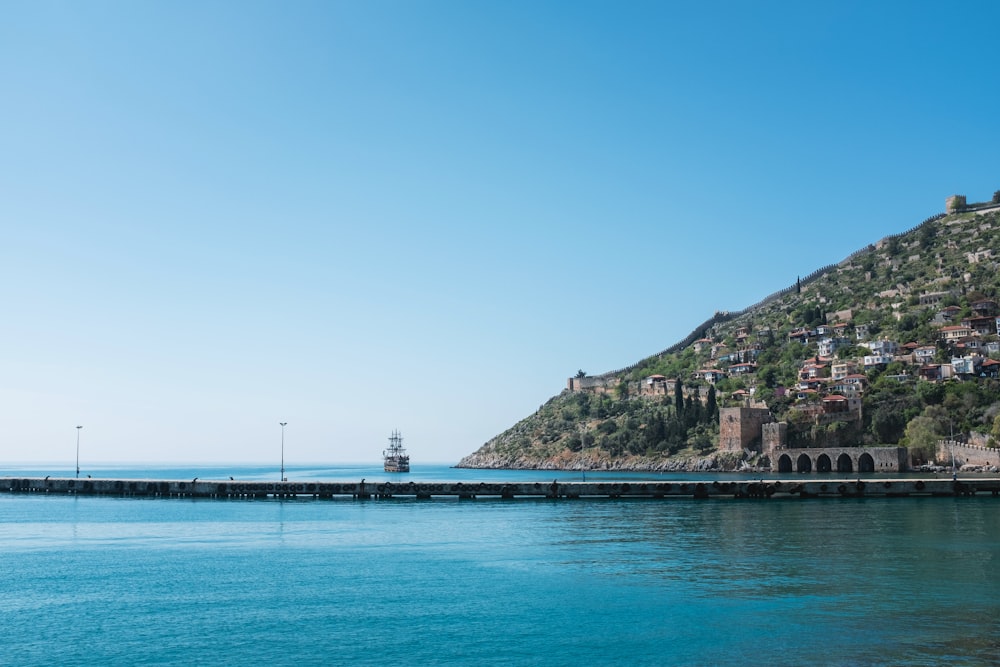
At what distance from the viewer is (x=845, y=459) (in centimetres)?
11719

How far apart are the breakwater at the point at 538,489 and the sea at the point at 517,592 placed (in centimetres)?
1596

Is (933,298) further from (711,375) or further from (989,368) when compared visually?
(711,375)

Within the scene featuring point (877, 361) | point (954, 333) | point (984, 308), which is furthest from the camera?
point (877, 361)

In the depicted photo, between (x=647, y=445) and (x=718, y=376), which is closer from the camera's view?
(x=647, y=445)

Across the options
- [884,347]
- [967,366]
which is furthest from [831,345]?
[967,366]

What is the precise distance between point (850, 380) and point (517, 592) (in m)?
117

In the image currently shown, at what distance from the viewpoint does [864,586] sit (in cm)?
3222

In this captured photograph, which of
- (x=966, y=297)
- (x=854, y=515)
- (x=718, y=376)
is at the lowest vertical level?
(x=854, y=515)

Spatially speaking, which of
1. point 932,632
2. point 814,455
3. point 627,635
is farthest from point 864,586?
point 814,455

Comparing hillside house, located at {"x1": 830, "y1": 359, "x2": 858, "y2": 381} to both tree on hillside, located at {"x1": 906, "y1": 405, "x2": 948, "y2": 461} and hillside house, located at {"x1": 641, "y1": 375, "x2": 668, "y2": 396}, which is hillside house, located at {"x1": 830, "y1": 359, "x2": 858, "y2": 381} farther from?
hillside house, located at {"x1": 641, "y1": 375, "x2": 668, "y2": 396}

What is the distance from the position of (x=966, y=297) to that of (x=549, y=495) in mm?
105507

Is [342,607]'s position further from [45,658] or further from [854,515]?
[854,515]

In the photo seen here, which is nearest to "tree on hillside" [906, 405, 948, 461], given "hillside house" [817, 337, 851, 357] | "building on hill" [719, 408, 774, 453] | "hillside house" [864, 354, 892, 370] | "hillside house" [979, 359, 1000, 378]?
"hillside house" [979, 359, 1000, 378]

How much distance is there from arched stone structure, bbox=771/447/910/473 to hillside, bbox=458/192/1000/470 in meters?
3.03
